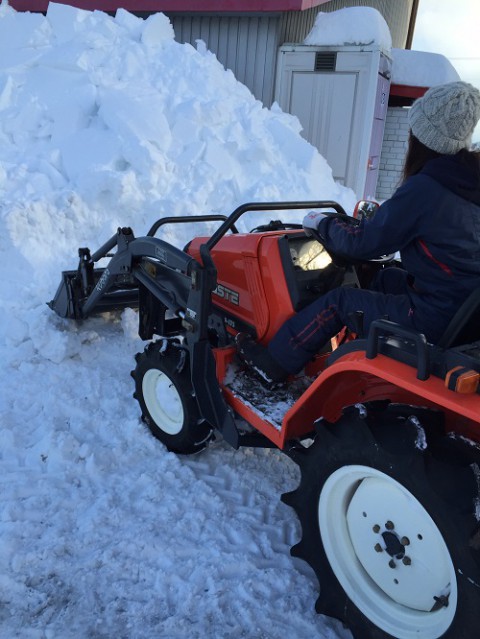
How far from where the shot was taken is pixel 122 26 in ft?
25.0

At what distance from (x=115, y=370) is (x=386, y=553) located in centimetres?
231

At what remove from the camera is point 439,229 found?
6.13ft

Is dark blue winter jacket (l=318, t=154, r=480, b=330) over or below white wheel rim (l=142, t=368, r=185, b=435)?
over

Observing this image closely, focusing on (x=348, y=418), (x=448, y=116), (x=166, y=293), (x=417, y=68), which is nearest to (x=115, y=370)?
(x=166, y=293)

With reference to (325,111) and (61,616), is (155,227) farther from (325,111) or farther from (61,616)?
(325,111)

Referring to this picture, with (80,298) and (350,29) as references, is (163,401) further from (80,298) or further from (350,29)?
(350,29)

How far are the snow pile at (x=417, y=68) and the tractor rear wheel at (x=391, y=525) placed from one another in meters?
9.67

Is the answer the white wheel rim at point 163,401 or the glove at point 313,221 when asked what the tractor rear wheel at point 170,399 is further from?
the glove at point 313,221

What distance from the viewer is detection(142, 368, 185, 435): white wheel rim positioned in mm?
2875

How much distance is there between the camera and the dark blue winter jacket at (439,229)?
1853mm

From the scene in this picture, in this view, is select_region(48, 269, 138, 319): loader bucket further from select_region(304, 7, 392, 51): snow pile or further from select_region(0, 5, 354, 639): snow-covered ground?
select_region(304, 7, 392, 51): snow pile

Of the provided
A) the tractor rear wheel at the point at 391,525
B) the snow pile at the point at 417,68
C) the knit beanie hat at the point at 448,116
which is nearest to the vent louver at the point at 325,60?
the snow pile at the point at 417,68

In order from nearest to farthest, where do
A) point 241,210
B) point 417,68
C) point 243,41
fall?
point 241,210, point 243,41, point 417,68

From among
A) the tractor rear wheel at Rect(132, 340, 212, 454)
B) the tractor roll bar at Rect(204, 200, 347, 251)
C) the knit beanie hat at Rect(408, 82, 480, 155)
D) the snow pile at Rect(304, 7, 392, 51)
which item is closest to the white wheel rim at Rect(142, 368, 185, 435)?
the tractor rear wheel at Rect(132, 340, 212, 454)
